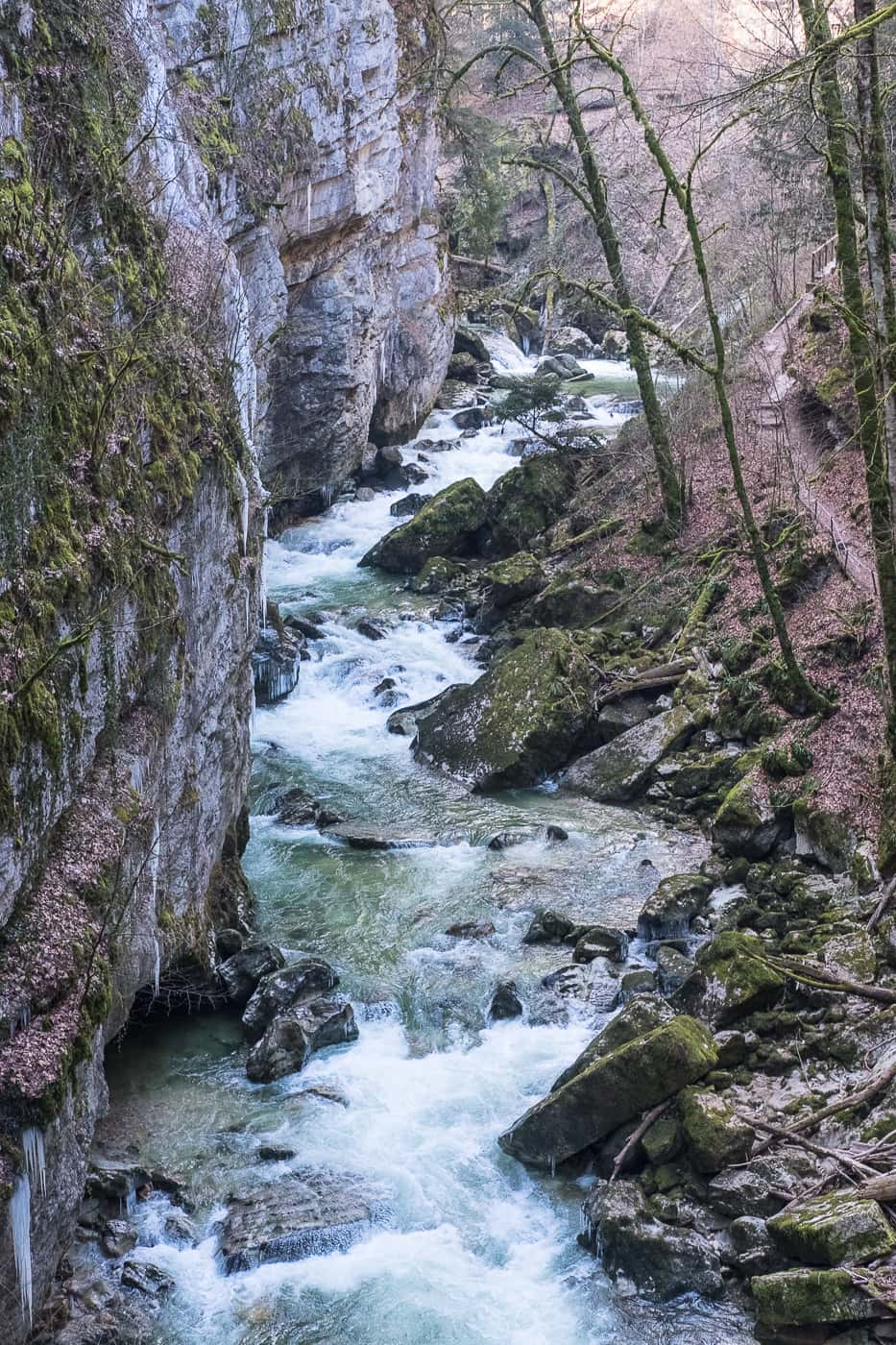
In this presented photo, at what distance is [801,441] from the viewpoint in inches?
800

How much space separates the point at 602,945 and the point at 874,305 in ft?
21.5

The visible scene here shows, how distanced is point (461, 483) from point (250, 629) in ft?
42.8

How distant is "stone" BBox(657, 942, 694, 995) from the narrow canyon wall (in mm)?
4423

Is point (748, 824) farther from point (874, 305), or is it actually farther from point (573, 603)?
point (573, 603)

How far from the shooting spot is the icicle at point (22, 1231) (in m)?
6.59

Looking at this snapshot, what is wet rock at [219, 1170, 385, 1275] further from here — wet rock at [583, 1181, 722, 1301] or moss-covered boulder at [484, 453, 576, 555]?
moss-covered boulder at [484, 453, 576, 555]

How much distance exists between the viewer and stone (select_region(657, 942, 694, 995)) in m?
11.3

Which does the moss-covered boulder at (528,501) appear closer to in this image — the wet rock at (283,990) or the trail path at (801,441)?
the trail path at (801,441)

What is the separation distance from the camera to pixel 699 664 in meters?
17.6

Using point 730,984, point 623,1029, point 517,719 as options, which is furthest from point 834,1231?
point 517,719

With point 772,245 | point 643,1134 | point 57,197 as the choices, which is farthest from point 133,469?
point 772,245

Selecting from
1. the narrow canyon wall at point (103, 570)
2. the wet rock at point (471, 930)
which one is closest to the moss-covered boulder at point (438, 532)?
the narrow canyon wall at point (103, 570)

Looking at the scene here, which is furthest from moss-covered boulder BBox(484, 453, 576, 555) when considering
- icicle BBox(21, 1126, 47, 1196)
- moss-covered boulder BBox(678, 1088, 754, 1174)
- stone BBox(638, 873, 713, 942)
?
icicle BBox(21, 1126, 47, 1196)

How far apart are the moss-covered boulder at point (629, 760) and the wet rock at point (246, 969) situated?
5.66 metres
